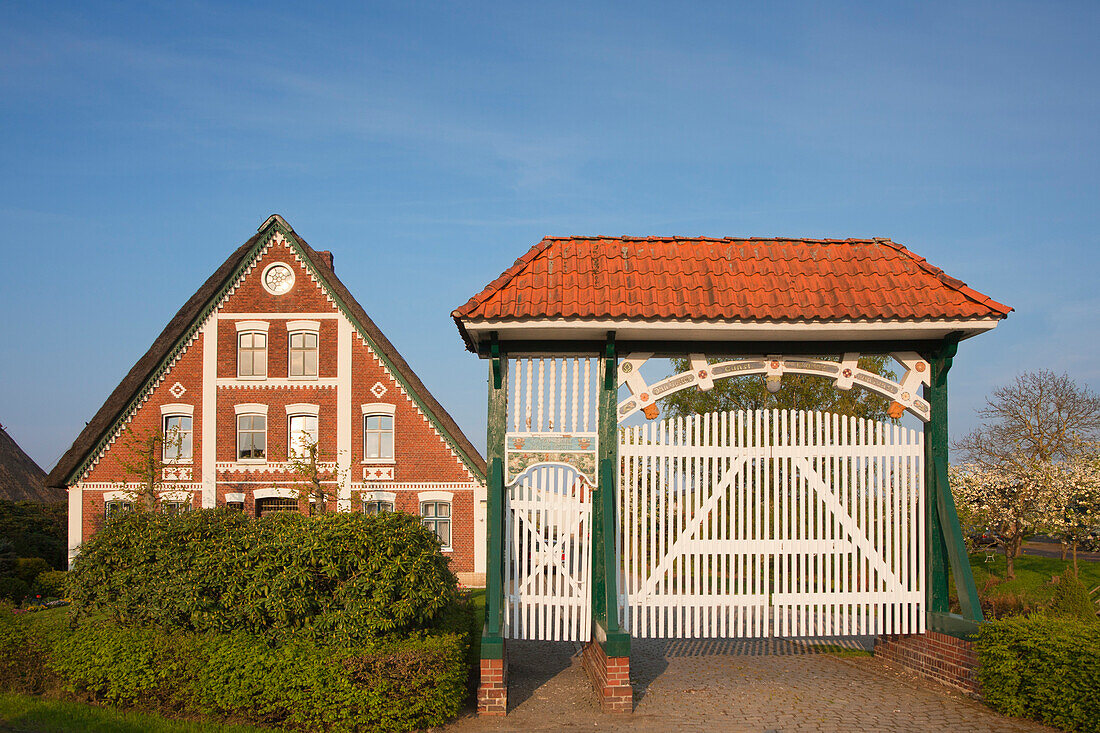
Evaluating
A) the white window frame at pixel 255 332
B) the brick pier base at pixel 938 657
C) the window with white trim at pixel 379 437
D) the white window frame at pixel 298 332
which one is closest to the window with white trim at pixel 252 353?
the white window frame at pixel 255 332

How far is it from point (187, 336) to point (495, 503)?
55.8ft

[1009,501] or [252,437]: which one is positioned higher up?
[252,437]

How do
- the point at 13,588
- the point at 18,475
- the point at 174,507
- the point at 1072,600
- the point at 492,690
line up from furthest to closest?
the point at 18,475
the point at 13,588
the point at 174,507
the point at 1072,600
the point at 492,690

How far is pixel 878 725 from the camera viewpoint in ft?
24.1

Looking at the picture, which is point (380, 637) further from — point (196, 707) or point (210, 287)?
point (210, 287)

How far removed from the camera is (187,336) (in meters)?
22.4

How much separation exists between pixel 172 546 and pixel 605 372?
4724 millimetres

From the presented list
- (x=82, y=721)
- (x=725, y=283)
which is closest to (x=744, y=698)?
(x=725, y=283)

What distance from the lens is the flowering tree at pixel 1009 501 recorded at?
19234 millimetres

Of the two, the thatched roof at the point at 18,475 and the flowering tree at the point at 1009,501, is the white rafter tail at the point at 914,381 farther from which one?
the thatched roof at the point at 18,475

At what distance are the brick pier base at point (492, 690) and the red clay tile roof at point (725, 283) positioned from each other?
3.32 meters

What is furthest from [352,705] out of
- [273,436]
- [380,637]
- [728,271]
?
[273,436]

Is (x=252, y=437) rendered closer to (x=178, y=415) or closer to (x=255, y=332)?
(x=178, y=415)

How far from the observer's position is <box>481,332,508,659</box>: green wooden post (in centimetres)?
796
